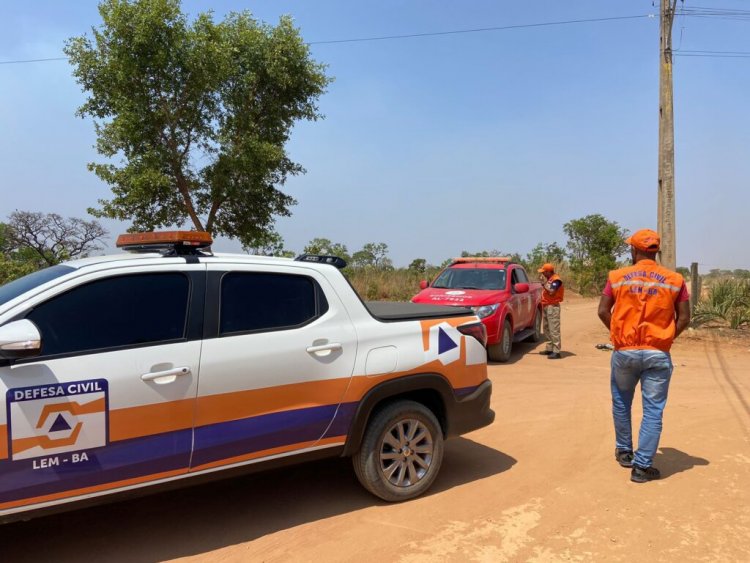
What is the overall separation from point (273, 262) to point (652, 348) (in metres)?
3.07

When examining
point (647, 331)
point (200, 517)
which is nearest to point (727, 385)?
point (647, 331)

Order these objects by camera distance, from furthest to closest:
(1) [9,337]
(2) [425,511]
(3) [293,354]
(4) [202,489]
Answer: (4) [202,489], (2) [425,511], (3) [293,354], (1) [9,337]

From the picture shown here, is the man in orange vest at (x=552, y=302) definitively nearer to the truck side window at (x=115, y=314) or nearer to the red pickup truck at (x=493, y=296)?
→ the red pickup truck at (x=493, y=296)

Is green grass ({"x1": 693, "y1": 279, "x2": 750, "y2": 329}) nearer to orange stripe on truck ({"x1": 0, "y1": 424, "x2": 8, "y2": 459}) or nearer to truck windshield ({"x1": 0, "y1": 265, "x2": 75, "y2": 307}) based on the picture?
truck windshield ({"x1": 0, "y1": 265, "x2": 75, "y2": 307})

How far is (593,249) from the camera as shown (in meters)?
36.2

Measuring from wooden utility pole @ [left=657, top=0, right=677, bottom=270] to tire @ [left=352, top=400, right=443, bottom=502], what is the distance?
34.4 ft

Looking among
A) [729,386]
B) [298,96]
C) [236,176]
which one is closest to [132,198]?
[236,176]

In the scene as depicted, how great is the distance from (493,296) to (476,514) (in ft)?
20.4

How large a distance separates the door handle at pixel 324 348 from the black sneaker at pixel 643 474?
2.66 meters

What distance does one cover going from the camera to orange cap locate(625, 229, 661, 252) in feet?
15.5

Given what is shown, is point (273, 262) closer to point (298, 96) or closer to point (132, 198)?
point (132, 198)

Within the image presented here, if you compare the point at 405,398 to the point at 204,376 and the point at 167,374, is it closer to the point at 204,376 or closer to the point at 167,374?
the point at 204,376

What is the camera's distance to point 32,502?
9.45ft

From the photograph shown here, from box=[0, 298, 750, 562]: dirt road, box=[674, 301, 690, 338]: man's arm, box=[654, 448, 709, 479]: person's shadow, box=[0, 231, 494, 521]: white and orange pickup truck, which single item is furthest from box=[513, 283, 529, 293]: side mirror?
box=[0, 231, 494, 521]: white and orange pickup truck
